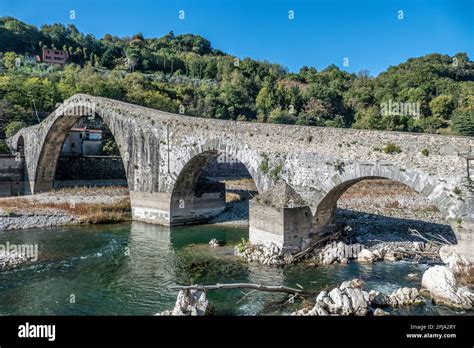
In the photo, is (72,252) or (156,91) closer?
(72,252)

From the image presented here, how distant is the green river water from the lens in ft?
40.7

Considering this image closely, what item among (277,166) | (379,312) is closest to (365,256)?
(277,166)

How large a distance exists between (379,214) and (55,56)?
293 ft

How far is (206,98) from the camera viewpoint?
75.6 m

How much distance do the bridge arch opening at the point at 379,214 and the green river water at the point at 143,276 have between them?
314 cm

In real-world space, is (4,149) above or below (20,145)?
below

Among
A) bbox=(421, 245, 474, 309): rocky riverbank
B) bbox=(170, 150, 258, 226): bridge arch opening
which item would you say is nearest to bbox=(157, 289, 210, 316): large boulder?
bbox=(421, 245, 474, 309): rocky riverbank

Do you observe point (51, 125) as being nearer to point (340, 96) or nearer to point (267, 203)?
point (267, 203)

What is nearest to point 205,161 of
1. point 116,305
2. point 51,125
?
point 116,305

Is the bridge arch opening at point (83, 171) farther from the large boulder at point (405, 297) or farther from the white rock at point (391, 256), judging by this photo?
the large boulder at point (405, 297)

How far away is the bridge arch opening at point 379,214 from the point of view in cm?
1883

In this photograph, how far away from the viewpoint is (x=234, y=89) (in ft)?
260

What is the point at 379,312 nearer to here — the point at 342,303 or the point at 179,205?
the point at 342,303

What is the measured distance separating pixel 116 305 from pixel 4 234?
13790 mm
